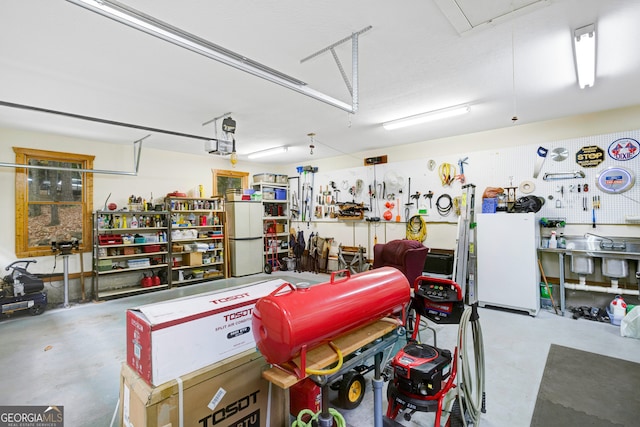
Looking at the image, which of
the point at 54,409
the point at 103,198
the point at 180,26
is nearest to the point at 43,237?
the point at 103,198

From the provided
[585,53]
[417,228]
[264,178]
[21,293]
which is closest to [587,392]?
[585,53]

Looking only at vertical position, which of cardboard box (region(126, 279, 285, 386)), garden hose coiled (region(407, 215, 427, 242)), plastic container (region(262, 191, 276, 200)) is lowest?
cardboard box (region(126, 279, 285, 386))

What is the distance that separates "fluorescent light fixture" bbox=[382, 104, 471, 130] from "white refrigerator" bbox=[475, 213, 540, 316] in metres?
1.75

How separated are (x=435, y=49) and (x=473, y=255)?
11.8 feet

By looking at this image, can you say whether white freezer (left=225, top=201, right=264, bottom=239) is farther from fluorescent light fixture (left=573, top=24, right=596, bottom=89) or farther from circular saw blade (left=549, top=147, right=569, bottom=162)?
fluorescent light fixture (left=573, top=24, right=596, bottom=89)

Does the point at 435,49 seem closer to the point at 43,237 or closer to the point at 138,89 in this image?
the point at 138,89

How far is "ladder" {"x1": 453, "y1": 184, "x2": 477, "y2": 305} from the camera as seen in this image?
492 cm

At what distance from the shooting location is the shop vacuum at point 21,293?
437 cm

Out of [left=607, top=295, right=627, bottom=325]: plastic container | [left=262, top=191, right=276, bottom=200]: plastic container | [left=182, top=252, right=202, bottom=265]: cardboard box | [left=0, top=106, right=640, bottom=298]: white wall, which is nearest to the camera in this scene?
[left=607, top=295, right=627, bottom=325]: plastic container

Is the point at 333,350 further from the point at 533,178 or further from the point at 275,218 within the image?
the point at 275,218

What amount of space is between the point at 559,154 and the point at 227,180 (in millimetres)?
6939

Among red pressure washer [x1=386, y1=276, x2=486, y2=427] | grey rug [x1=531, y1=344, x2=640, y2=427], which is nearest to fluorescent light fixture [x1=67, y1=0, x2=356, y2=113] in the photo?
red pressure washer [x1=386, y1=276, x2=486, y2=427]

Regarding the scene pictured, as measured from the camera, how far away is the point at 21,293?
4480mm

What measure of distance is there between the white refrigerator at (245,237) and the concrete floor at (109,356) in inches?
103
